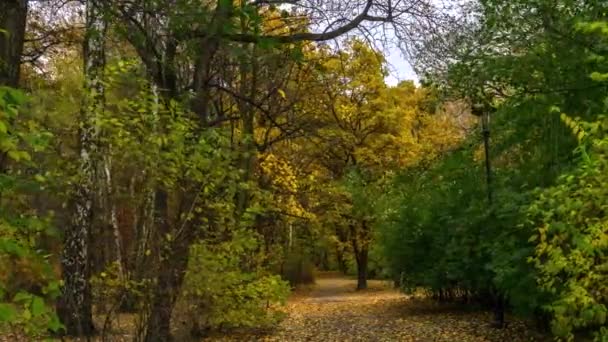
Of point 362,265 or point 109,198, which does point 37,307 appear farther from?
point 362,265

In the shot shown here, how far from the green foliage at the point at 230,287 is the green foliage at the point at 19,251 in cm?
329

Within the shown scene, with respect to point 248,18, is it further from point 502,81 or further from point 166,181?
point 502,81

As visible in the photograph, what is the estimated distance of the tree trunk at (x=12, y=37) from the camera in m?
3.98

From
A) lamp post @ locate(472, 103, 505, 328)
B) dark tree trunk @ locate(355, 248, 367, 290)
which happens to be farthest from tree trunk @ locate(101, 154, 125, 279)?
dark tree trunk @ locate(355, 248, 367, 290)

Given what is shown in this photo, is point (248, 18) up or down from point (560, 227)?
up

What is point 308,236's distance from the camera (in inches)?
1138

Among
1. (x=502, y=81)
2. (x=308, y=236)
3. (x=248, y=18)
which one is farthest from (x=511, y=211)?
(x=308, y=236)

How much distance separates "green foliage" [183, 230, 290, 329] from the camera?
6.90 metres

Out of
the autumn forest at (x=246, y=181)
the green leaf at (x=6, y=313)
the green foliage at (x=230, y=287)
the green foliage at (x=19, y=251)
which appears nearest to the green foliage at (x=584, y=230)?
the autumn forest at (x=246, y=181)

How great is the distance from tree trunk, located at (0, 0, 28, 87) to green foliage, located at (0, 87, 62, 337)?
20.2 inches

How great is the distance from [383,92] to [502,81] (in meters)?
16.9

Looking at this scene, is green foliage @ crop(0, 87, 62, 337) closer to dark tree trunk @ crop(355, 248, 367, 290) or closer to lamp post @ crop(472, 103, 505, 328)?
lamp post @ crop(472, 103, 505, 328)

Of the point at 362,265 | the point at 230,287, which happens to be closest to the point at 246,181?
the point at 230,287

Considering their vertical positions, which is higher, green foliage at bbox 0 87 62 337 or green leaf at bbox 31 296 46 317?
green foliage at bbox 0 87 62 337
